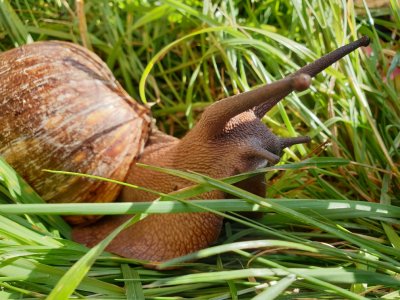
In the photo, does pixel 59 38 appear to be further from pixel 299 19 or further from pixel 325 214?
pixel 325 214

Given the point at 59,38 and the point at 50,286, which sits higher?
the point at 59,38

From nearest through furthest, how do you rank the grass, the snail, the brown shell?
the grass
the snail
the brown shell

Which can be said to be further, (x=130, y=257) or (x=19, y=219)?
(x=130, y=257)

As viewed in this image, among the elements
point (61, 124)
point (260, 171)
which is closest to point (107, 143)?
point (61, 124)

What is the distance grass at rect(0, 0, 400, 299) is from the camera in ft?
4.16

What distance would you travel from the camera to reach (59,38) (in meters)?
2.43

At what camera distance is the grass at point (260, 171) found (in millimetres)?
1269

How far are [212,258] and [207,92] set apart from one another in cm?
88

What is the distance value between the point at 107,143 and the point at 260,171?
65 centimetres

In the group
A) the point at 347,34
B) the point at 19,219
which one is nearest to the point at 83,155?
the point at 19,219

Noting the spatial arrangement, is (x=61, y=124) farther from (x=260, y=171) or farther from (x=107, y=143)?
(x=260, y=171)

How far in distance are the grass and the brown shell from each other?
10 centimetres

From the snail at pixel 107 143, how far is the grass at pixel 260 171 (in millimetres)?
89

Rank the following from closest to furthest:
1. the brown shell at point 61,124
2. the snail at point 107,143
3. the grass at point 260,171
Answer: the grass at point 260,171 < the snail at point 107,143 < the brown shell at point 61,124
